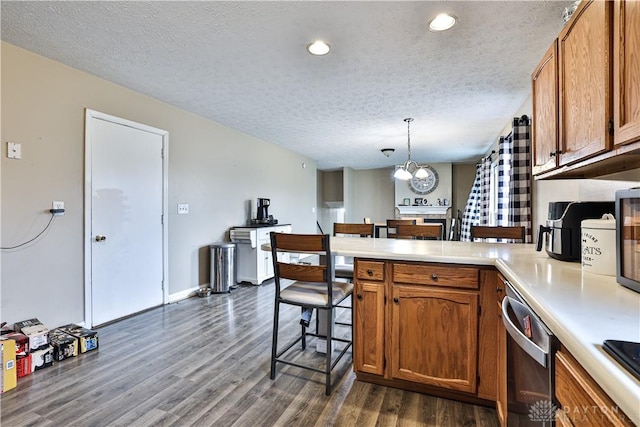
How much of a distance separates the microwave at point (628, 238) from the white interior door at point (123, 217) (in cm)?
377

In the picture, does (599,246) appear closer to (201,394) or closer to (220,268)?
(201,394)

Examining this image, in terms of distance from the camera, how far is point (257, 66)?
2736 millimetres

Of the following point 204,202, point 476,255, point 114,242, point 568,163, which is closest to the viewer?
point 568,163

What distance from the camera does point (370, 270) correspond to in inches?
76.6

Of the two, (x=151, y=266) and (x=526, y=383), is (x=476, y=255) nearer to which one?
(x=526, y=383)

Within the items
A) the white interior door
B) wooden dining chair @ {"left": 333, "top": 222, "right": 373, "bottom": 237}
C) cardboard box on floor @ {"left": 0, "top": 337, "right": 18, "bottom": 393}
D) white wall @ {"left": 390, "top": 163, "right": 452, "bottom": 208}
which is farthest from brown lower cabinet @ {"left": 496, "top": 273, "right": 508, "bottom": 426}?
white wall @ {"left": 390, "top": 163, "right": 452, "bottom": 208}

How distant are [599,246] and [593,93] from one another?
2.11ft

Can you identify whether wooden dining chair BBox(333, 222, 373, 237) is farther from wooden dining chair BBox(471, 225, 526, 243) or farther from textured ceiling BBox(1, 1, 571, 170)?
textured ceiling BBox(1, 1, 571, 170)

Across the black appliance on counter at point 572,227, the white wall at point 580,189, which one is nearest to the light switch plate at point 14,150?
the black appliance on counter at point 572,227

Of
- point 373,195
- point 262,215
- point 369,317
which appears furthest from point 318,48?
point 373,195

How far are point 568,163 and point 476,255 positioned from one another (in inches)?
26.2

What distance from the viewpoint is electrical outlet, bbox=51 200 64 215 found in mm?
2672

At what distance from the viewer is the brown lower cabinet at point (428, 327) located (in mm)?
1739

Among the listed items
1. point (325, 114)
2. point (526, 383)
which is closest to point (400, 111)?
point (325, 114)
